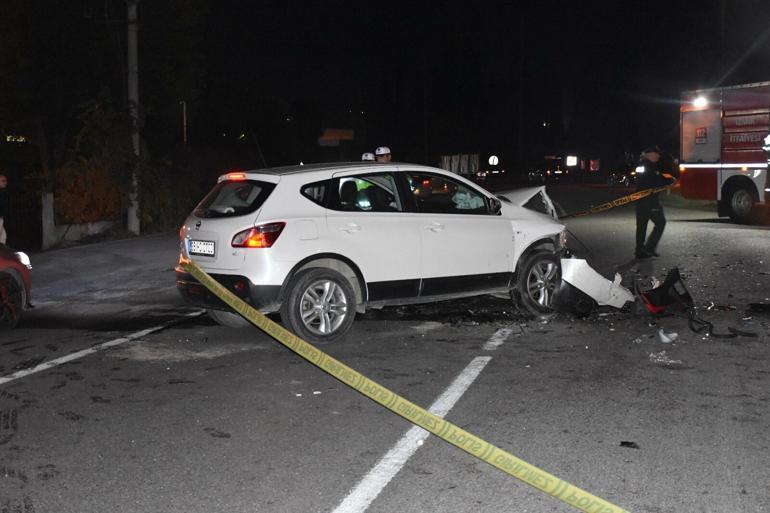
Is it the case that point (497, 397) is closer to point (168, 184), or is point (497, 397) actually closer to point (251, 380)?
point (251, 380)

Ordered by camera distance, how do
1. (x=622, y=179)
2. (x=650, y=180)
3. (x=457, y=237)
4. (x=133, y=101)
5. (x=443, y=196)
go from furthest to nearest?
(x=622, y=179)
(x=133, y=101)
(x=650, y=180)
(x=443, y=196)
(x=457, y=237)

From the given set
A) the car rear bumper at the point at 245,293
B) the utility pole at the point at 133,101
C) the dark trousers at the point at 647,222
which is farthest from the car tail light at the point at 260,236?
the utility pole at the point at 133,101

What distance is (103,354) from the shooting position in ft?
26.9

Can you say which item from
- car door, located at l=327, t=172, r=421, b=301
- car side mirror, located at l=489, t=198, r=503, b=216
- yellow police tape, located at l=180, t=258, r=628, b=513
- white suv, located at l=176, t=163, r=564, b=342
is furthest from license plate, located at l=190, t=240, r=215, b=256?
car side mirror, located at l=489, t=198, r=503, b=216

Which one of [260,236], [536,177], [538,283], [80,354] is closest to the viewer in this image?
[260,236]

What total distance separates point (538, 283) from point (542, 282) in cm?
6

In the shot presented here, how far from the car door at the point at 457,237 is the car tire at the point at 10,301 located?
4192mm

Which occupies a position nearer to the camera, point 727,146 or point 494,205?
point 494,205

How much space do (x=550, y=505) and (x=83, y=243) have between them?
1615 centimetres

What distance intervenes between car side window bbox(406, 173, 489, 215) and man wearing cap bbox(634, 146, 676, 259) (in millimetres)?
5665

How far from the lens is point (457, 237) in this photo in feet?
29.9

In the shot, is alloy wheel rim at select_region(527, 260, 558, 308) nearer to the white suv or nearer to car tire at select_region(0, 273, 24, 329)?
the white suv

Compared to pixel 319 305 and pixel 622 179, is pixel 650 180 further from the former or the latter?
pixel 622 179

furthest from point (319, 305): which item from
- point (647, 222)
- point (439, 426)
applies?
point (647, 222)
